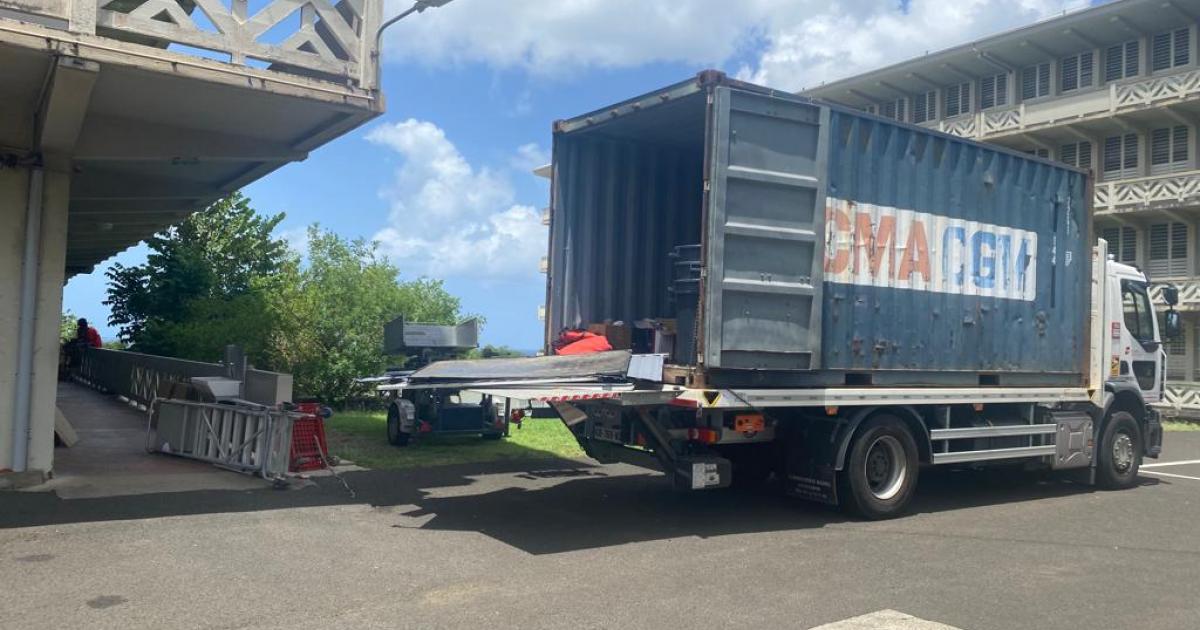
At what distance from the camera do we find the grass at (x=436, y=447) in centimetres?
1188

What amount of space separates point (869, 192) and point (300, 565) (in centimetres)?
590

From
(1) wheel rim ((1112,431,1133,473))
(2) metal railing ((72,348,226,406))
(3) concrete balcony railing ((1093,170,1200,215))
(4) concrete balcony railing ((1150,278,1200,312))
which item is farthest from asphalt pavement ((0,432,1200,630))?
(3) concrete balcony railing ((1093,170,1200,215))

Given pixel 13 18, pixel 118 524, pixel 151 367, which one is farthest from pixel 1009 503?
pixel 151 367

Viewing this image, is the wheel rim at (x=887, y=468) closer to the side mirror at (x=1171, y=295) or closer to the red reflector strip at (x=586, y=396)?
the red reflector strip at (x=586, y=396)

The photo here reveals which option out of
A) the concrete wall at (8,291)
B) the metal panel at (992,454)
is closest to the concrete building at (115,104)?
the concrete wall at (8,291)

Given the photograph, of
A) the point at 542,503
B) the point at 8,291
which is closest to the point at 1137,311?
the point at 542,503

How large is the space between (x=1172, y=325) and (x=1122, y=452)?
6.17 ft

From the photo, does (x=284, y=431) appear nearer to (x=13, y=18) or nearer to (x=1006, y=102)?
(x=13, y=18)

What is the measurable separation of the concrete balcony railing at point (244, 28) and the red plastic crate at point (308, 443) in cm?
395

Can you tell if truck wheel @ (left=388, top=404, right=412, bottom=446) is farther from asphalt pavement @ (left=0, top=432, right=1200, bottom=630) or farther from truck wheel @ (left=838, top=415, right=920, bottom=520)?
truck wheel @ (left=838, top=415, right=920, bottom=520)

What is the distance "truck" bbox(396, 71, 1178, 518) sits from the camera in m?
7.83

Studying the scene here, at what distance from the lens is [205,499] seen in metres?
8.78

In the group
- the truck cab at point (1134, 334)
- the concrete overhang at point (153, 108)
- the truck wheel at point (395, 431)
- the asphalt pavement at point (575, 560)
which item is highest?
the concrete overhang at point (153, 108)

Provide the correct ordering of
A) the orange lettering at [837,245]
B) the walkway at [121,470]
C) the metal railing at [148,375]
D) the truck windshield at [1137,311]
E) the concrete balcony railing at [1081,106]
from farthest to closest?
the concrete balcony railing at [1081,106]
the truck windshield at [1137,311]
the metal railing at [148,375]
the walkway at [121,470]
the orange lettering at [837,245]
